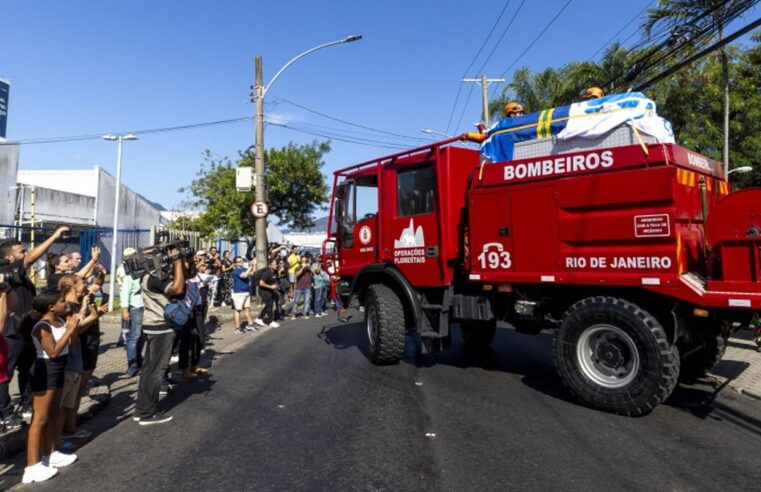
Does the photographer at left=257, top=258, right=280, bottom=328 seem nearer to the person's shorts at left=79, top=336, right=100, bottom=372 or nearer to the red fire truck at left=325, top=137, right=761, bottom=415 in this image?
the red fire truck at left=325, top=137, right=761, bottom=415

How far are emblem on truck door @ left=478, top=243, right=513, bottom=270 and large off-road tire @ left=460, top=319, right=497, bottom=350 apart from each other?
1.83 m

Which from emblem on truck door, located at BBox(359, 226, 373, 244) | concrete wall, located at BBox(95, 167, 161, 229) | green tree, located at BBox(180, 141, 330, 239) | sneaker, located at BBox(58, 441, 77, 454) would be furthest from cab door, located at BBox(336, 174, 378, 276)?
Answer: concrete wall, located at BBox(95, 167, 161, 229)

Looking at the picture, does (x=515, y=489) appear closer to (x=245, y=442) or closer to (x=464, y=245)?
(x=245, y=442)

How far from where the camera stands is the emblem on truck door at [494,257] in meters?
6.16

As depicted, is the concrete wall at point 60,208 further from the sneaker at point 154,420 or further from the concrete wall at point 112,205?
the sneaker at point 154,420

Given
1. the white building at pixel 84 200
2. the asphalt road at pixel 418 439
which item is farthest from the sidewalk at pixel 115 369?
the white building at pixel 84 200

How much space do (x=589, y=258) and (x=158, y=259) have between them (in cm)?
449

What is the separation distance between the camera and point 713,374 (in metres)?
6.78

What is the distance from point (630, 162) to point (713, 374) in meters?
3.51

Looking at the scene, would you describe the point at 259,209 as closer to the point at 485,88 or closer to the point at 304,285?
the point at 304,285

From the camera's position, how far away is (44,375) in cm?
392

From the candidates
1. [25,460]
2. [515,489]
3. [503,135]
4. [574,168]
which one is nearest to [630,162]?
[574,168]

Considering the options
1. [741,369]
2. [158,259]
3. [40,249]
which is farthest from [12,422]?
[741,369]

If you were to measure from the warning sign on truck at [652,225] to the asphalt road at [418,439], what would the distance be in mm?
1804
